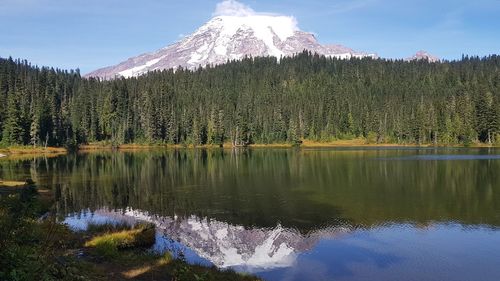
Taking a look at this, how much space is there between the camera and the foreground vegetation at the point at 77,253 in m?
12.8

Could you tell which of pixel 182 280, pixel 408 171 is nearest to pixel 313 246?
pixel 182 280

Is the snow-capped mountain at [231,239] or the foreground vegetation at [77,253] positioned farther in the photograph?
the snow-capped mountain at [231,239]

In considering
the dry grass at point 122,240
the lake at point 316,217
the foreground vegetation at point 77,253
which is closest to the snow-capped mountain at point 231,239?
the lake at point 316,217

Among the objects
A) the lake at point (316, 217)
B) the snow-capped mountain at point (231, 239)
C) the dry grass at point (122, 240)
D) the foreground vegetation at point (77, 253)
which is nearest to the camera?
the foreground vegetation at point (77, 253)

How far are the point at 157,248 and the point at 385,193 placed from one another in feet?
117

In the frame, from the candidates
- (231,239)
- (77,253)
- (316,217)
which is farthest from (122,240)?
(316,217)

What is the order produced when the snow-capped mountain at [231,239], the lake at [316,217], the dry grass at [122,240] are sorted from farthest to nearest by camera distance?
the snow-capped mountain at [231,239], the lake at [316,217], the dry grass at [122,240]

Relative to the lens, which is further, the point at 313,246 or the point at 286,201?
the point at 286,201

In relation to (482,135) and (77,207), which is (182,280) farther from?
(482,135)

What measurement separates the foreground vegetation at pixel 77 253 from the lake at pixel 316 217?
216 centimetres

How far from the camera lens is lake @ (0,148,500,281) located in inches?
1163

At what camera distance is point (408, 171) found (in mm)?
83812

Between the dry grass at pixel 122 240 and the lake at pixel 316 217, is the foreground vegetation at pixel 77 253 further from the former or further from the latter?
the lake at pixel 316 217

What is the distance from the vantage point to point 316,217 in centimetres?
4428
